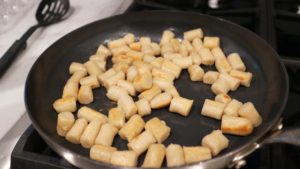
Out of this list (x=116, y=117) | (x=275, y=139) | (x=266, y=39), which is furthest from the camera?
(x=266, y=39)

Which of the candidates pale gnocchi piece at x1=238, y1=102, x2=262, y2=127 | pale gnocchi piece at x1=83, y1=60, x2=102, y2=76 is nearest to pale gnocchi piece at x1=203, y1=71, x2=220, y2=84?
pale gnocchi piece at x1=238, y1=102, x2=262, y2=127

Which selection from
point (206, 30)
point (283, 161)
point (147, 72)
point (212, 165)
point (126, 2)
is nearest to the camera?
point (212, 165)

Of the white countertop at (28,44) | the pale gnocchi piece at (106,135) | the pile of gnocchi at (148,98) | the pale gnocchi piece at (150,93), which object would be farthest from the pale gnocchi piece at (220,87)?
Answer: the white countertop at (28,44)

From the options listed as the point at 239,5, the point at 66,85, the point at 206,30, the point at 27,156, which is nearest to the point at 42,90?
the point at 66,85

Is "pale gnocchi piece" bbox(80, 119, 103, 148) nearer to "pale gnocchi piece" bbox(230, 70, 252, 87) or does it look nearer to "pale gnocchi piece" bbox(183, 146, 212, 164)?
"pale gnocchi piece" bbox(183, 146, 212, 164)

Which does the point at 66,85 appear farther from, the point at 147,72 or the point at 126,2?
the point at 126,2

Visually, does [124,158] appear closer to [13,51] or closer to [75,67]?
[75,67]

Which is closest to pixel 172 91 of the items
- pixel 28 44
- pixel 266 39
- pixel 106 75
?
pixel 106 75
